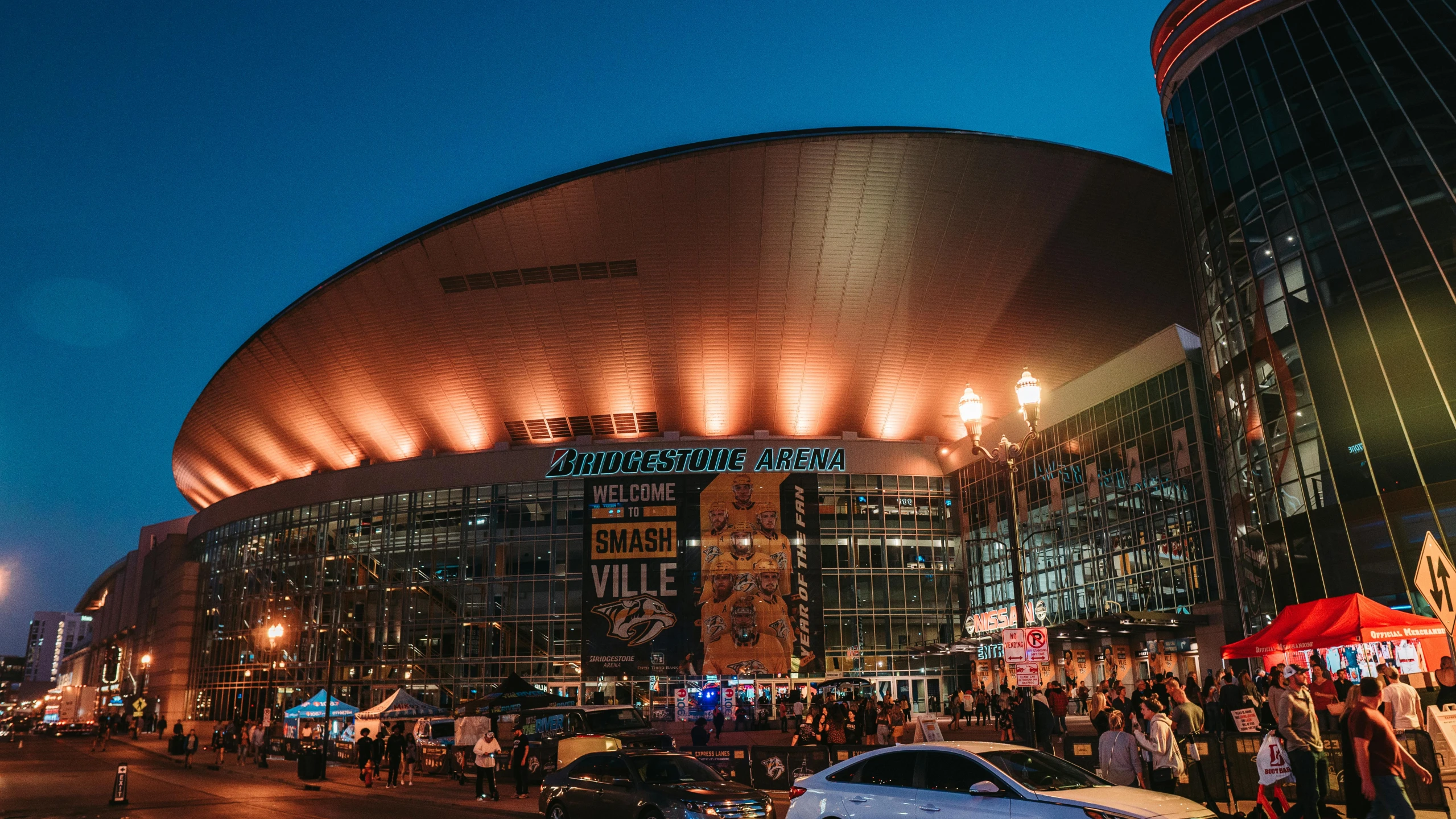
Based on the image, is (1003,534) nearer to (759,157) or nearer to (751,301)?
(751,301)

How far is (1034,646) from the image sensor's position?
14.6 metres

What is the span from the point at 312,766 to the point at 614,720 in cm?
958

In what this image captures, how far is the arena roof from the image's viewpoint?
42.7 meters

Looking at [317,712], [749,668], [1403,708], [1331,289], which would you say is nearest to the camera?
[1403,708]

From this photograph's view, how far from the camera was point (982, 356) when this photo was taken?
1925 inches

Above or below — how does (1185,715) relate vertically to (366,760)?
above

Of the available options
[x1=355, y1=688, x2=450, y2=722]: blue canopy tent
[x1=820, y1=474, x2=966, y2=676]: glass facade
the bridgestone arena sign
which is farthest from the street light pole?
[x1=820, y1=474, x2=966, y2=676]: glass facade

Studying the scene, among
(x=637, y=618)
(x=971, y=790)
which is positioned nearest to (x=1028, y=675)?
(x=971, y=790)

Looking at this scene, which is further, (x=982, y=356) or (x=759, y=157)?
(x=982, y=356)

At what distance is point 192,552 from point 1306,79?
2827 inches

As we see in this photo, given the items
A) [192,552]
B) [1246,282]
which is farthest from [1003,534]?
[192,552]

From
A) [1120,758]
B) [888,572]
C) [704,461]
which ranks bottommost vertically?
[1120,758]

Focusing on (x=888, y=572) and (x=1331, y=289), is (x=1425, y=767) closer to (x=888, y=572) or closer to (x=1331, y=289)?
(x=1331, y=289)

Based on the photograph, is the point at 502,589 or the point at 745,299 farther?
the point at 502,589
